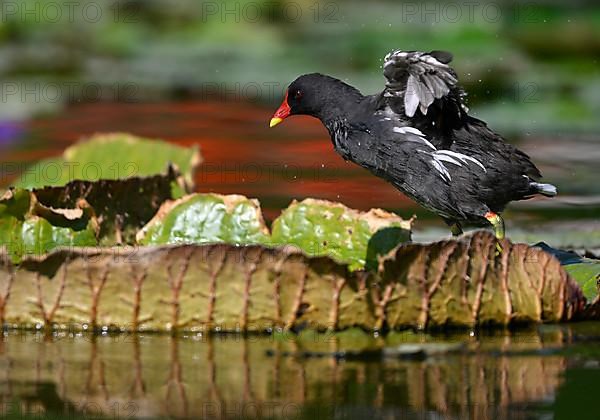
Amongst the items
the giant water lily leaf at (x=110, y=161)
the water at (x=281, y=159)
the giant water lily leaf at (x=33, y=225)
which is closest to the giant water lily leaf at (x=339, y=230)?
the giant water lily leaf at (x=33, y=225)

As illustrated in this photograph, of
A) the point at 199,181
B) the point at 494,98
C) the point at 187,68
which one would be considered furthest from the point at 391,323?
the point at 187,68

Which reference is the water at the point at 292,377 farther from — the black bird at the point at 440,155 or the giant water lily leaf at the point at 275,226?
the giant water lily leaf at the point at 275,226

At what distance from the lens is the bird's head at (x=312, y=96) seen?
5828 millimetres

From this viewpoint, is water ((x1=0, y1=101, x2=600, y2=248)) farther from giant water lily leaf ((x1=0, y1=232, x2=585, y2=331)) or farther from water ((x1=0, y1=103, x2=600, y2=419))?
giant water lily leaf ((x1=0, y1=232, x2=585, y2=331))

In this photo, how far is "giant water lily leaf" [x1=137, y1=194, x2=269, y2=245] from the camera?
4816 mm

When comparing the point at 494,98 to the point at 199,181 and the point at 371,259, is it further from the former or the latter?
the point at 371,259

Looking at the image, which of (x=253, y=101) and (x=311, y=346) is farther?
(x=253, y=101)

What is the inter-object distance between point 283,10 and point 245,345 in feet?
29.9

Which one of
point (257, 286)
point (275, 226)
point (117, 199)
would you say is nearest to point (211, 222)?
point (275, 226)

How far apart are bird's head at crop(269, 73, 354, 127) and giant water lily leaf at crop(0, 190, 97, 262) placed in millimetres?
1561

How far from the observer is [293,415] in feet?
10.6

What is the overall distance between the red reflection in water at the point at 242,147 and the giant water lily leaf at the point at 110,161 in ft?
2.20

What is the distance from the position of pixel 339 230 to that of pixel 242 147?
12.2 ft

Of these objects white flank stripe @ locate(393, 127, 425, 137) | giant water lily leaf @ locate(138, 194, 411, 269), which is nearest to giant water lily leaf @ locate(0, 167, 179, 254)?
giant water lily leaf @ locate(138, 194, 411, 269)
